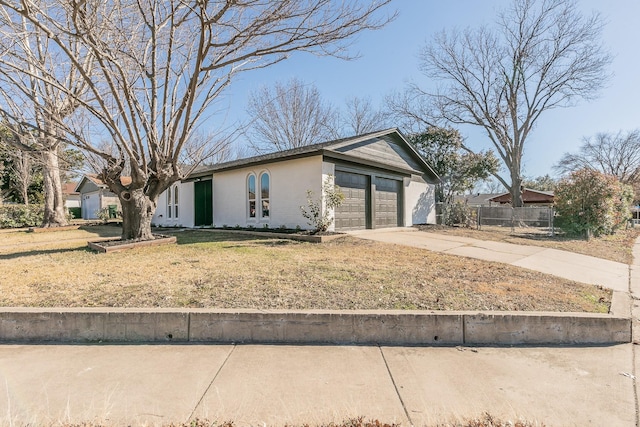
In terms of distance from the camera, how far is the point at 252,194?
1251 cm

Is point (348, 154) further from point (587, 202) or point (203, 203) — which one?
point (587, 202)

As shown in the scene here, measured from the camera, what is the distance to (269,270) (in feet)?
17.3

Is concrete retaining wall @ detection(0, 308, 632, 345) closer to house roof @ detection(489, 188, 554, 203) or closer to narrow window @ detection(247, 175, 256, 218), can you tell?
narrow window @ detection(247, 175, 256, 218)

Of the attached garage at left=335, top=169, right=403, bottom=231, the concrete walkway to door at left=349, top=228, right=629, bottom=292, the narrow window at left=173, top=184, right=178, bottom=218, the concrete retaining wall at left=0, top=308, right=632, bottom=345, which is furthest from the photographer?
the narrow window at left=173, top=184, right=178, bottom=218

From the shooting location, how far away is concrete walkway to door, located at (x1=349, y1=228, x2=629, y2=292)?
5895 millimetres

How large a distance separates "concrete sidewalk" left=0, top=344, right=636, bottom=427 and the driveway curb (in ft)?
0.49

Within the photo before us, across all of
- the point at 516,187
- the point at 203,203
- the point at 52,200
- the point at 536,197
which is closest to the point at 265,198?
the point at 203,203

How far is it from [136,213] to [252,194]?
16.1 feet

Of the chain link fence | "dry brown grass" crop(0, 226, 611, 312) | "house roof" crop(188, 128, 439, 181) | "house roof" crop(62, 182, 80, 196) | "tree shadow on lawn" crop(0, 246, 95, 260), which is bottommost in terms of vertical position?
"dry brown grass" crop(0, 226, 611, 312)

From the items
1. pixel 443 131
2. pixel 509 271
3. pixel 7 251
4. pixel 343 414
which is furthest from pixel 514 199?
pixel 7 251

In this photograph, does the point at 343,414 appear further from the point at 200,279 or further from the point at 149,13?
the point at 149,13

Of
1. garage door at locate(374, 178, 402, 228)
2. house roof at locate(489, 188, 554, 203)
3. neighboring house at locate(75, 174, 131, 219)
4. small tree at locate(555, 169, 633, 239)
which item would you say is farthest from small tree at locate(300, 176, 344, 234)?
house roof at locate(489, 188, 554, 203)

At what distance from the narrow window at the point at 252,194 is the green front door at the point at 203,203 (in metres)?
2.76

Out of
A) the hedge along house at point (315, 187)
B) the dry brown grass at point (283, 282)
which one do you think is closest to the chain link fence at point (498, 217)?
the hedge along house at point (315, 187)
